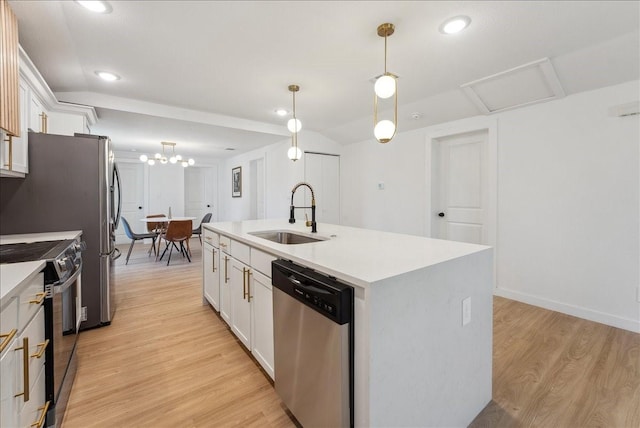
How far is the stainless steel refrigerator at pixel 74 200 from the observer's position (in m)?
2.13

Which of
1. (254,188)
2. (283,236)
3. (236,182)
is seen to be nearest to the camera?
(283,236)

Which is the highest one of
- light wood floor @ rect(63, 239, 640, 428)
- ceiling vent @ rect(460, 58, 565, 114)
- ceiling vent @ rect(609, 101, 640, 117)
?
ceiling vent @ rect(460, 58, 565, 114)

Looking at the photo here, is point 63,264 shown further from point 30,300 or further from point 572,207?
point 572,207

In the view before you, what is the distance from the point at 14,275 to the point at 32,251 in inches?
23.3

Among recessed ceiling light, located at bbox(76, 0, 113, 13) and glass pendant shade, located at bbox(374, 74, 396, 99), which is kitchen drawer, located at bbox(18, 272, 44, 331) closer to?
recessed ceiling light, located at bbox(76, 0, 113, 13)

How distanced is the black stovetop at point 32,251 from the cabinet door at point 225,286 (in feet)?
3.32

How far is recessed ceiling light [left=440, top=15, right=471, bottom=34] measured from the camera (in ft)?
6.14

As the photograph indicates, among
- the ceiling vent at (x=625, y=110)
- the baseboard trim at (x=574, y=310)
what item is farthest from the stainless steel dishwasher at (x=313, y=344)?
the ceiling vent at (x=625, y=110)

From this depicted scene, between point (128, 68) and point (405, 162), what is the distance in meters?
3.61

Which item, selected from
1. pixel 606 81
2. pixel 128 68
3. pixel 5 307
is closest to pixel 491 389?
pixel 5 307

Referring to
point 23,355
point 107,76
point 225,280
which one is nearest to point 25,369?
point 23,355

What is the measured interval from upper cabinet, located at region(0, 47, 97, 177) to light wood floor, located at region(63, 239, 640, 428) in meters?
1.43

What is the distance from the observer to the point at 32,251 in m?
1.55

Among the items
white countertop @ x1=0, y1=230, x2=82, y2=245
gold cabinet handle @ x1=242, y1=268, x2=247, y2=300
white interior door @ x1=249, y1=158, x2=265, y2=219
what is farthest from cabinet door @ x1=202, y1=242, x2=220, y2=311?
white interior door @ x1=249, y1=158, x2=265, y2=219
